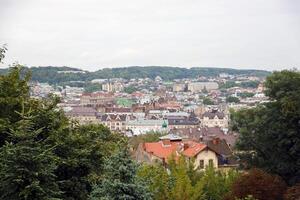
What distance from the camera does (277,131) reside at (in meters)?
28.3

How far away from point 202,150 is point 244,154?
960 cm

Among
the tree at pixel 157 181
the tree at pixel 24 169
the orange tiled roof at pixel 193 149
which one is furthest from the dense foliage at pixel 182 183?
the orange tiled roof at pixel 193 149

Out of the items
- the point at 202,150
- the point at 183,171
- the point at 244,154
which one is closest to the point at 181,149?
the point at 202,150

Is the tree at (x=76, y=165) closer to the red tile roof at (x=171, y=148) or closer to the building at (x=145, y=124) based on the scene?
the red tile roof at (x=171, y=148)

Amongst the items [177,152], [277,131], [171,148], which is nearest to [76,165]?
[277,131]

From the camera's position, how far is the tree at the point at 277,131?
27812 millimetres

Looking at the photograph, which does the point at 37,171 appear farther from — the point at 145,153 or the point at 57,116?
the point at 145,153

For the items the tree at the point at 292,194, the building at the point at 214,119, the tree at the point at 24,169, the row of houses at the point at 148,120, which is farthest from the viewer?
the building at the point at 214,119

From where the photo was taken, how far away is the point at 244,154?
31.0 meters

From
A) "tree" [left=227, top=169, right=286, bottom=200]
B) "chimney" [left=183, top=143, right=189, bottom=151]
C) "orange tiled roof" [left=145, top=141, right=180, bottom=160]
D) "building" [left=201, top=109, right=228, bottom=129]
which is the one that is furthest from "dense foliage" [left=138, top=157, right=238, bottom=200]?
"building" [left=201, top=109, right=228, bottom=129]

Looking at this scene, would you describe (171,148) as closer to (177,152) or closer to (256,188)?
(177,152)

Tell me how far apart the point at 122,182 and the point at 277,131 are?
16.9 meters

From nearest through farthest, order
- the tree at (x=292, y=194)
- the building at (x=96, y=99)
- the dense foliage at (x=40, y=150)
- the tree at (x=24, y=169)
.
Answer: the tree at (x=24, y=169) → the dense foliage at (x=40, y=150) → the tree at (x=292, y=194) → the building at (x=96, y=99)

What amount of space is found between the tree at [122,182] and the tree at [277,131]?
52.7 feet
